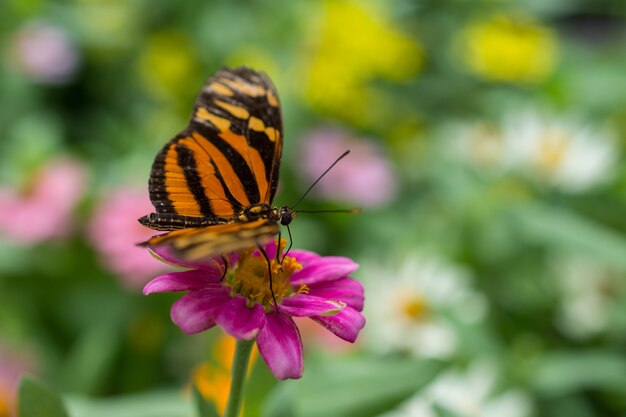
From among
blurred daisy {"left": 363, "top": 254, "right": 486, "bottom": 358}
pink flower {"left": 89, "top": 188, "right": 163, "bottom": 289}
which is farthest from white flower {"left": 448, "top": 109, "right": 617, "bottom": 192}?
pink flower {"left": 89, "top": 188, "right": 163, "bottom": 289}

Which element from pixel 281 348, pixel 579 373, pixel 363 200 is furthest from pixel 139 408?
pixel 363 200

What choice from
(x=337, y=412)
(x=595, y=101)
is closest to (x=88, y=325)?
(x=337, y=412)

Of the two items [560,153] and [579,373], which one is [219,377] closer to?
[579,373]

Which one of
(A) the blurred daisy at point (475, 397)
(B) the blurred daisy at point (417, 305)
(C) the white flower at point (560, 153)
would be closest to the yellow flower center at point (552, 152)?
(C) the white flower at point (560, 153)

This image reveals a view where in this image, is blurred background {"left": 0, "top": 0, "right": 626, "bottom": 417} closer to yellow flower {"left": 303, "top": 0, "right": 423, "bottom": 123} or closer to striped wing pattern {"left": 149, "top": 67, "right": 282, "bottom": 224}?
yellow flower {"left": 303, "top": 0, "right": 423, "bottom": 123}

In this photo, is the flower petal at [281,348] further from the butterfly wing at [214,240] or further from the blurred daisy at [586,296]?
the blurred daisy at [586,296]
